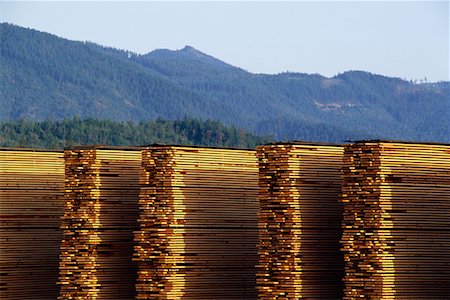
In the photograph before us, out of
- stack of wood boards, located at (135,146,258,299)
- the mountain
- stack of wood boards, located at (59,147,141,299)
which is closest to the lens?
stack of wood boards, located at (135,146,258,299)

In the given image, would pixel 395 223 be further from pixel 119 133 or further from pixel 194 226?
pixel 119 133

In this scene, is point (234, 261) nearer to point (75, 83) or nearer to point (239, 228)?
point (239, 228)

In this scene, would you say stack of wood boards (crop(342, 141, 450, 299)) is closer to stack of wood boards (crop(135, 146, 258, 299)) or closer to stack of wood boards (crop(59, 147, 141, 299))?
stack of wood boards (crop(135, 146, 258, 299))

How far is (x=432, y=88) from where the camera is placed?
17038cm

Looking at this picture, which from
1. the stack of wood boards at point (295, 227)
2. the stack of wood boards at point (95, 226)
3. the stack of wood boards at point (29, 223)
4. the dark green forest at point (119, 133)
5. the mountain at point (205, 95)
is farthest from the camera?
the mountain at point (205, 95)

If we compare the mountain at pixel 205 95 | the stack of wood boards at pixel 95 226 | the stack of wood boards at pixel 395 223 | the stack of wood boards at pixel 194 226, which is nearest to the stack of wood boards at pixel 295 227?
the stack of wood boards at pixel 395 223

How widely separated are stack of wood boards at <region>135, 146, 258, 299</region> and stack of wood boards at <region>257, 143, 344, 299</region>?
4.63 feet

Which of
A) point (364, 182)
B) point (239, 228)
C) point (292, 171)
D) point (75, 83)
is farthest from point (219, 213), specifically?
point (75, 83)

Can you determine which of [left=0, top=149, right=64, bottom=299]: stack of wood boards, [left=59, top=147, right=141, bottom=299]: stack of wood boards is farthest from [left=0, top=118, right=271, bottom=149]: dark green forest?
[left=59, top=147, right=141, bottom=299]: stack of wood boards

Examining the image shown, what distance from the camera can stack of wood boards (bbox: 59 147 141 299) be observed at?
67.5 ft

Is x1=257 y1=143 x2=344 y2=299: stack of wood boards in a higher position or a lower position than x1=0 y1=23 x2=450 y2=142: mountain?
lower

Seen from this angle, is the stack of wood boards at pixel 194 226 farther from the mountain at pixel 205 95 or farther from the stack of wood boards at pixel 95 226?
the mountain at pixel 205 95

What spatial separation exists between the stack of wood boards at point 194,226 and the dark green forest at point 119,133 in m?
58.3

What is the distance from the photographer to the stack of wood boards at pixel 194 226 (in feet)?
64.6
